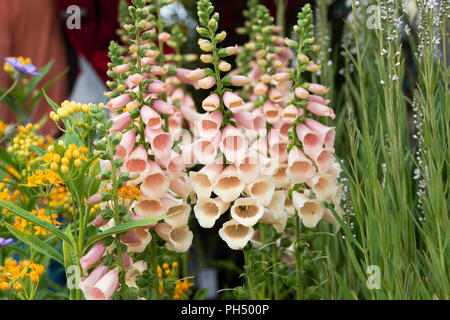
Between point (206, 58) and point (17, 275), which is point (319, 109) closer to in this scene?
point (206, 58)

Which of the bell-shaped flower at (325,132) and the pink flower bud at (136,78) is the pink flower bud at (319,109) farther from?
the pink flower bud at (136,78)

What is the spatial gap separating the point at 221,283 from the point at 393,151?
73 cm

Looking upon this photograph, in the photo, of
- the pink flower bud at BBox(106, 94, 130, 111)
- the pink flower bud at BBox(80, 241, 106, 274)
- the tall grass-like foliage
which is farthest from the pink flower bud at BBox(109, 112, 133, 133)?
the tall grass-like foliage

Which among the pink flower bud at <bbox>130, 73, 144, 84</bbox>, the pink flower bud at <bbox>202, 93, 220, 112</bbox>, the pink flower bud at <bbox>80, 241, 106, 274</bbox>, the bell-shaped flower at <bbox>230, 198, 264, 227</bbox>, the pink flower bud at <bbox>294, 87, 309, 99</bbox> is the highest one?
the pink flower bud at <bbox>130, 73, 144, 84</bbox>

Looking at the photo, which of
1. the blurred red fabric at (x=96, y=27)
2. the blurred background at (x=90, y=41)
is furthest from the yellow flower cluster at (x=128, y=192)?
the blurred red fabric at (x=96, y=27)

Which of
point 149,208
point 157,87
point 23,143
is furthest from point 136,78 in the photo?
point 23,143

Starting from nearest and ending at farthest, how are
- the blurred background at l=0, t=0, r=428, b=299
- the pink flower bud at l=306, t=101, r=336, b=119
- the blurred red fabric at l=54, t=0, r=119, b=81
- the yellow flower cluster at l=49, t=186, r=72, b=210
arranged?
the pink flower bud at l=306, t=101, r=336, b=119 < the yellow flower cluster at l=49, t=186, r=72, b=210 < the blurred background at l=0, t=0, r=428, b=299 < the blurred red fabric at l=54, t=0, r=119, b=81

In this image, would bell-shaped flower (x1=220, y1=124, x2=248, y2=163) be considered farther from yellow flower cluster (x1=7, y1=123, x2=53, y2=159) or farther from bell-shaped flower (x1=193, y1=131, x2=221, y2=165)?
yellow flower cluster (x1=7, y1=123, x2=53, y2=159)

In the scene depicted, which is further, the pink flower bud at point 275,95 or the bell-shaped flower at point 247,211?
the pink flower bud at point 275,95

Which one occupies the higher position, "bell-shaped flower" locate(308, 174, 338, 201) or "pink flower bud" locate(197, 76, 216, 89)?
"pink flower bud" locate(197, 76, 216, 89)

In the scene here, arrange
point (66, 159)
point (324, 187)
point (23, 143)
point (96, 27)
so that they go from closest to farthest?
point (66, 159), point (324, 187), point (23, 143), point (96, 27)

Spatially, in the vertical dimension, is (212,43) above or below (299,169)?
above

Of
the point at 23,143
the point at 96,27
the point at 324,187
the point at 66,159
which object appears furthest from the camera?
the point at 96,27
